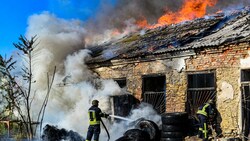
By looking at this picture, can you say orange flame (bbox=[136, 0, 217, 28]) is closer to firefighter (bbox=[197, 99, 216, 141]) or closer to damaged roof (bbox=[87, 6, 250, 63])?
damaged roof (bbox=[87, 6, 250, 63])

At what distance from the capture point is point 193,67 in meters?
15.1

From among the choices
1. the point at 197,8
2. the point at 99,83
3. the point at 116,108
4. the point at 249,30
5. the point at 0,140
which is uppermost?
the point at 197,8

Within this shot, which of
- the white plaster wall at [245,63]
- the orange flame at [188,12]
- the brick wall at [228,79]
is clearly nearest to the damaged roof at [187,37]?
the brick wall at [228,79]

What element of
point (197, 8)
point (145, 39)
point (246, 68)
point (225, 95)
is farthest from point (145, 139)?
point (197, 8)

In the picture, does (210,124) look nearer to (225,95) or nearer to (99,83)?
(225,95)

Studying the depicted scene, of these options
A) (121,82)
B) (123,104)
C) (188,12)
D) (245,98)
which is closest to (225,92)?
(245,98)

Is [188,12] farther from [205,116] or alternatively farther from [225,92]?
[205,116]

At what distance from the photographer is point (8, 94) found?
855 centimetres

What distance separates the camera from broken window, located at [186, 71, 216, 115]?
1458 cm

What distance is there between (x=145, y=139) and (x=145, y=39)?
25.2 feet

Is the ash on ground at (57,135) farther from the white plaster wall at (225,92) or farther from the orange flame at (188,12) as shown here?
the orange flame at (188,12)

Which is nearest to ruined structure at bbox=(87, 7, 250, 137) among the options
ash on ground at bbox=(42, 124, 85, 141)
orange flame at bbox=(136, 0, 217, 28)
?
orange flame at bbox=(136, 0, 217, 28)

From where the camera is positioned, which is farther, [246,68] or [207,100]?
[207,100]

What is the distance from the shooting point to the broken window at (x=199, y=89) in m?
14.6
